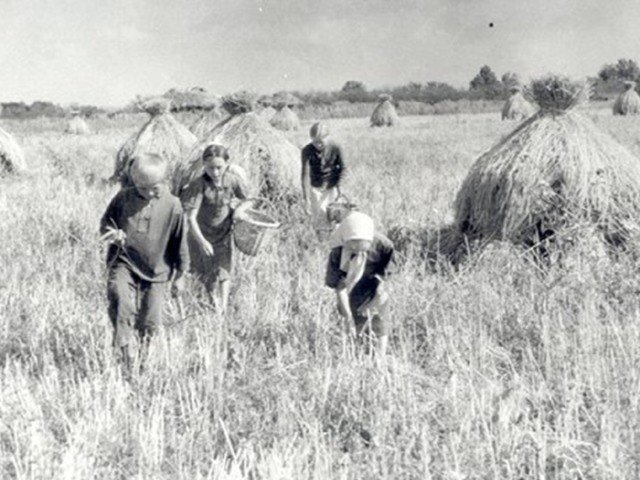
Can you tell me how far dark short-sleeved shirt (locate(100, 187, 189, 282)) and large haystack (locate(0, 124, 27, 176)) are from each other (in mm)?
12393

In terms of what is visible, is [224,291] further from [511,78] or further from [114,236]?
[511,78]

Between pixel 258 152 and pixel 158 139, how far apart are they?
3531 millimetres

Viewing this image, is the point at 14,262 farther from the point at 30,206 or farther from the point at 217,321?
the point at 30,206

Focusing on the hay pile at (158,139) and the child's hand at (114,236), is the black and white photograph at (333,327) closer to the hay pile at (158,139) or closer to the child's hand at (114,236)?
the child's hand at (114,236)

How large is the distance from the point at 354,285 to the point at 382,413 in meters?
1.44

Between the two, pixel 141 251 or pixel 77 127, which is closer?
pixel 141 251

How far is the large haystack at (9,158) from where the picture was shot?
55.2 feet

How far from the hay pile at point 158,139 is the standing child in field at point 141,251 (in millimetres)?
8468

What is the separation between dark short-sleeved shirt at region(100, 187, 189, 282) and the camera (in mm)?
5242

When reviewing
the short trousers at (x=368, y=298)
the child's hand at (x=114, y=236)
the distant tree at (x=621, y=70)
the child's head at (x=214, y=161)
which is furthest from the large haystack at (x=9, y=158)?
the distant tree at (x=621, y=70)

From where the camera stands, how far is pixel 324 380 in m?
4.75

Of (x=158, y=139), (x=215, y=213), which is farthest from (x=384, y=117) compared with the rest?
(x=215, y=213)

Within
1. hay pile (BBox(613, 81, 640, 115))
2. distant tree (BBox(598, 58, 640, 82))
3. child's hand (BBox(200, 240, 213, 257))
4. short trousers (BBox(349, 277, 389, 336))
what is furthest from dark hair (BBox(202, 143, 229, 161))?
distant tree (BBox(598, 58, 640, 82))

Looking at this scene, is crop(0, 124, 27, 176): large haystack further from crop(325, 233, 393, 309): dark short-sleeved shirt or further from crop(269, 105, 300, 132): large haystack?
crop(269, 105, 300, 132): large haystack
